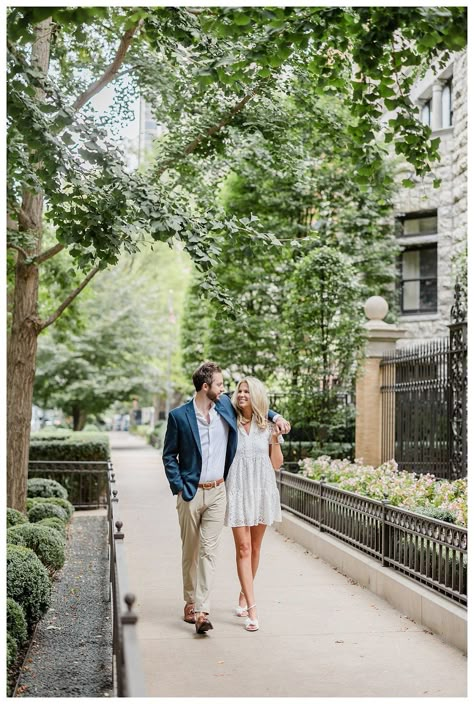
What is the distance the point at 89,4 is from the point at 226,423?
3.40 meters

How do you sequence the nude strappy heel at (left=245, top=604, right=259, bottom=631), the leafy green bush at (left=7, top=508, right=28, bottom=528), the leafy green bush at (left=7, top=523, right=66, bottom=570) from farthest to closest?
the leafy green bush at (left=7, top=508, right=28, bottom=528)
the leafy green bush at (left=7, top=523, right=66, bottom=570)
the nude strappy heel at (left=245, top=604, right=259, bottom=631)

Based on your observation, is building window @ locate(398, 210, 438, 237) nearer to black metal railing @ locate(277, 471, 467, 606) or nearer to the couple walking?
black metal railing @ locate(277, 471, 467, 606)

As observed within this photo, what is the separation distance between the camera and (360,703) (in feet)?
16.1

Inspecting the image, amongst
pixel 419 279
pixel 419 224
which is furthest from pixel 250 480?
pixel 419 224

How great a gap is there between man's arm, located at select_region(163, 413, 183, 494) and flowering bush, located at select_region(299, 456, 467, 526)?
2619mm

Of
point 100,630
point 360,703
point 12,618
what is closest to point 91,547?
point 100,630

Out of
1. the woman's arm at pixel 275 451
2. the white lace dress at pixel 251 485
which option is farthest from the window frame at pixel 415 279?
the white lace dress at pixel 251 485

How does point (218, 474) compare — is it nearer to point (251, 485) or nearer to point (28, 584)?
point (251, 485)

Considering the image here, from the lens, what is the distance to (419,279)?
74.3ft

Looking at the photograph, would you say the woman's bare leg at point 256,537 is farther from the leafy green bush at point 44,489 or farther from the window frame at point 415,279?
the window frame at point 415,279

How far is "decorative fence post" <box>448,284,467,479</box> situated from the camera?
12.2m

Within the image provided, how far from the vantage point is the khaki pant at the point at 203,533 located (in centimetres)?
665

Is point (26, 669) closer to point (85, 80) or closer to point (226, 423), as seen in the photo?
point (226, 423)

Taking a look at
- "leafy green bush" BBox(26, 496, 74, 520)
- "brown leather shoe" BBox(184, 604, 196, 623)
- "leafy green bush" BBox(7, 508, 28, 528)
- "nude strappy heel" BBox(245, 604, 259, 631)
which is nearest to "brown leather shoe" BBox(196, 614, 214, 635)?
"nude strappy heel" BBox(245, 604, 259, 631)
